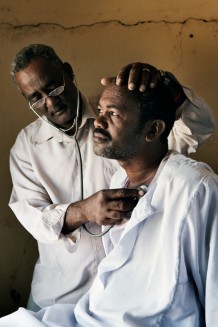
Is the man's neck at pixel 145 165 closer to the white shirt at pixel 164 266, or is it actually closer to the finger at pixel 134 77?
the white shirt at pixel 164 266

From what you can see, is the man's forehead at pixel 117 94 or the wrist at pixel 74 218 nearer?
the man's forehead at pixel 117 94

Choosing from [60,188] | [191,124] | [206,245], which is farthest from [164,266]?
[60,188]

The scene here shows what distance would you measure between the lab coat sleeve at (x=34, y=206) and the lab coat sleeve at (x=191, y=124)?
494mm

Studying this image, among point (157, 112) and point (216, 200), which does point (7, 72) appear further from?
point (216, 200)

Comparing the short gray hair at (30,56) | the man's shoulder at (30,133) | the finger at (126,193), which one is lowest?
the finger at (126,193)

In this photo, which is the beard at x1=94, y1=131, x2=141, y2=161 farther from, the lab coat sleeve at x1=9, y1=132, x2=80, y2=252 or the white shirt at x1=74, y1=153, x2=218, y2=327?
the lab coat sleeve at x1=9, y1=132, x2=80, y2=252

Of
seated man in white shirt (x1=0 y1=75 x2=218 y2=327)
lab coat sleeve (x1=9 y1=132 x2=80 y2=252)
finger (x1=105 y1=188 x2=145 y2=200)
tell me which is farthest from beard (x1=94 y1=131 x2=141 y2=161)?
lab coat sleeve (x1=9 y1=132 x2=80 y2=252)

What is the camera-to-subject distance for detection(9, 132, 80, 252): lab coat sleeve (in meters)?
1.92

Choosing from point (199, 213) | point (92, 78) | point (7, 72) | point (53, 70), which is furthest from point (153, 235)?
point (7, 72)

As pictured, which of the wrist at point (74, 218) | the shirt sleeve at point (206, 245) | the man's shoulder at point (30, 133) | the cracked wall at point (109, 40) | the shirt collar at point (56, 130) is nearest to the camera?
the shirt sleeve at point (206, 245)

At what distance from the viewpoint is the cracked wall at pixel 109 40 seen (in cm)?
235

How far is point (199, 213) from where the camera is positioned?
1.42m

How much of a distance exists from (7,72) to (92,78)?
40cm

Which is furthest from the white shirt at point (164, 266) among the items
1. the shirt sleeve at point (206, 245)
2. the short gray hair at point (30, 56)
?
the short gray hair at point (30, 56)
